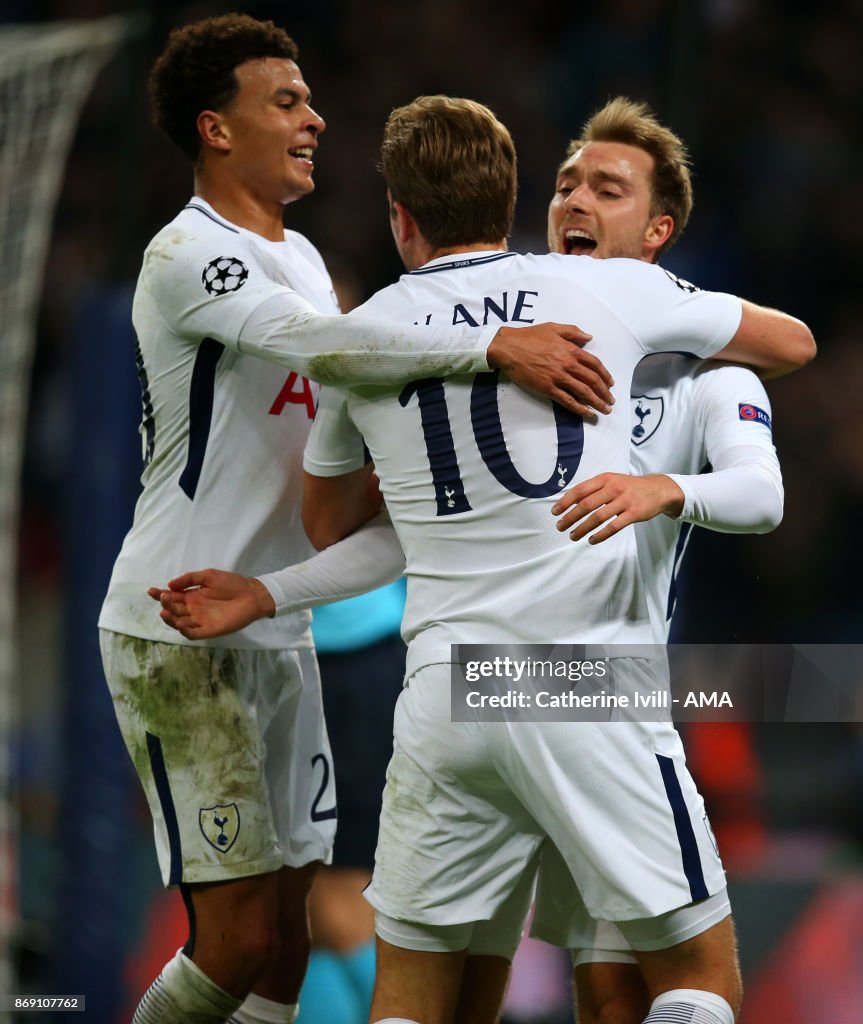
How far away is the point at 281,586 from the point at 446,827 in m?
0.69

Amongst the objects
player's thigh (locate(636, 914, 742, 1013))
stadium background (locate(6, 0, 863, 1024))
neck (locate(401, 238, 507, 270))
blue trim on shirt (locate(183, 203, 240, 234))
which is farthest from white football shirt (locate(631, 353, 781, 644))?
stadium background (locate(6, 0, 863, 1024))

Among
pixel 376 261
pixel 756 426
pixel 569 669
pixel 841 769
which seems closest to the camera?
pixel 569 669

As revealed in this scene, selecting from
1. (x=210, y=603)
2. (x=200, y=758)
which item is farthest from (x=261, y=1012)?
(x=210, y=603)

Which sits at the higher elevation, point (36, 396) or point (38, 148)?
point (38, 148)

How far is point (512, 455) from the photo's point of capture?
2412 millimetres

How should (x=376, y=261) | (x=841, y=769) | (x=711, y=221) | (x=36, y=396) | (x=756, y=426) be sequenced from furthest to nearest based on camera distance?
(x=36, y=396) < (x=376, y=261) < (x=711, y=221) < (x=841, y=769) < (x=756, y=426)

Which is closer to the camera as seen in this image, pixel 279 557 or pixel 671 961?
pixel 671 961

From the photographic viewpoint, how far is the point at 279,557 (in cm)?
303

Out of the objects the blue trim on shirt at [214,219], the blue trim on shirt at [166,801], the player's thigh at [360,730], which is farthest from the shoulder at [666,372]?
the player's thigh at [360,730]

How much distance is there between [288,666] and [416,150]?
1169mm

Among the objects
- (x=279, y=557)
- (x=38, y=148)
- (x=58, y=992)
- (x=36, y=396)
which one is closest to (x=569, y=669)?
(x=279, y=557)

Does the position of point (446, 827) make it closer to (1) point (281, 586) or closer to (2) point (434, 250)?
(1) point (281, 586)

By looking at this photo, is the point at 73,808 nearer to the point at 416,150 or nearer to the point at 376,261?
the point at 376,261

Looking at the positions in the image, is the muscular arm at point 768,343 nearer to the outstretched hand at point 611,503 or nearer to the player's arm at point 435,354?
the player's arm at point 435,354
